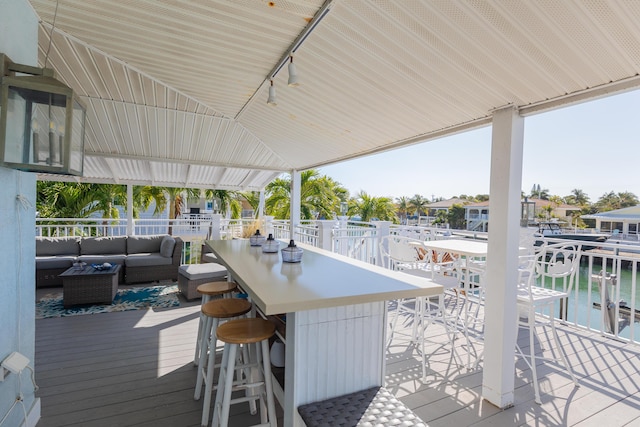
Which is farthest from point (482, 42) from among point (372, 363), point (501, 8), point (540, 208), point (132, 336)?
point (540, 208)

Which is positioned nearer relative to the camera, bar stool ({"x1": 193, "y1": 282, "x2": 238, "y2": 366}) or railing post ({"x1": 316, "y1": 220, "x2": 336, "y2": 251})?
bar stool ({"x1": 193, "y1": 282, "x2": 238, "y2": 366})

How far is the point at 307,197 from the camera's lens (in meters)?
12.0

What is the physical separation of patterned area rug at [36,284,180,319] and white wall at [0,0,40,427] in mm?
2627

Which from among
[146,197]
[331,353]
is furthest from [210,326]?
[146,197]

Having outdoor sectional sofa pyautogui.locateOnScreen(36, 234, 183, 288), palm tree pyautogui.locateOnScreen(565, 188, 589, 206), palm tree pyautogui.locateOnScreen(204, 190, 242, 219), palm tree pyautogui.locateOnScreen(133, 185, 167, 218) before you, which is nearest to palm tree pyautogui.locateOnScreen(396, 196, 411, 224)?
palm tree pyautogui.locateOnScreen(565, 188, 589, 206)

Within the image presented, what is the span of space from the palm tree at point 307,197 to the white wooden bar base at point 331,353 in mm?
10028

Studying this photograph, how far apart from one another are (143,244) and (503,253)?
21.7 ft

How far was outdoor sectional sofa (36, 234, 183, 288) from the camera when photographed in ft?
18.2

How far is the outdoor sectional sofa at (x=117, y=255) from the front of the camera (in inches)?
218

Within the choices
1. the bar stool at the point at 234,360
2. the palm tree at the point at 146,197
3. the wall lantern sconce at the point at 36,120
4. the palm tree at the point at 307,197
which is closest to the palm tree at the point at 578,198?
the palm tree at the point at 307,197

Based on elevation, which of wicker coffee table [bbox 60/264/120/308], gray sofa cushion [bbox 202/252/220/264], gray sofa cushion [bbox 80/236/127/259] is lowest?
wicker coffee table [bbox 60/264/120/308]

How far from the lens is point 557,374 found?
3.00 metres

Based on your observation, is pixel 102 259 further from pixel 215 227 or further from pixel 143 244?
pixel 215 227

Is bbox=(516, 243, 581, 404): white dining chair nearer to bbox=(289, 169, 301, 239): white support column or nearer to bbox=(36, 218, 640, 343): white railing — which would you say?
bbox=(36, 218, 640, 343): white railing
